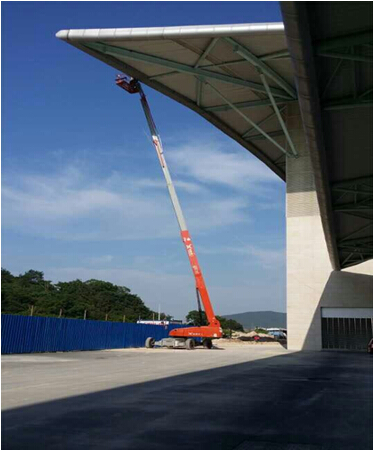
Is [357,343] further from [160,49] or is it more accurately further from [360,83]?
[360,83]

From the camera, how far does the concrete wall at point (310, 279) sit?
45.9 meters

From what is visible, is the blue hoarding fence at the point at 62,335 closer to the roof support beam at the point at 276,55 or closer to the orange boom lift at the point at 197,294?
the orange boom lift at the point at 197,294

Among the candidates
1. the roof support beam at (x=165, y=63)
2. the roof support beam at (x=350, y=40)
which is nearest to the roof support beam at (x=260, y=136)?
the roof support beam at (x=165, y=63)

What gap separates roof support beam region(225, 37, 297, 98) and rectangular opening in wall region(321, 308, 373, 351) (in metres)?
19.8

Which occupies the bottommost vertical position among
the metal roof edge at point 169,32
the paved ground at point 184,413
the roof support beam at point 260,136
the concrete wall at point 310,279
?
the paved ground at point 184,413

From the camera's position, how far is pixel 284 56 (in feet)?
117

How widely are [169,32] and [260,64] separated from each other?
290 inches

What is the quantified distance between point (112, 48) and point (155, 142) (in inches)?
398

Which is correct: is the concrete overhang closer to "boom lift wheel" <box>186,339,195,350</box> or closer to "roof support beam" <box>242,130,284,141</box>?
"boom lift wheel" <box>186,339,195,350</box>

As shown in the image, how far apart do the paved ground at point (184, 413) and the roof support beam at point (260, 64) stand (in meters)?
24.0

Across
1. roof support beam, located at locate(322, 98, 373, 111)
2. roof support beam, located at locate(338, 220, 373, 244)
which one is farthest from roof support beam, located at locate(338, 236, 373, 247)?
roof support beam, located at locate(322, 98, 373, 111)

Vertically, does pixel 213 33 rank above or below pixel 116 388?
above

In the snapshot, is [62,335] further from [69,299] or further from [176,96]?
[69,299]

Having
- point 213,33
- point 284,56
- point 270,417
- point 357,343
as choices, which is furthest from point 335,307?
point 270,417
